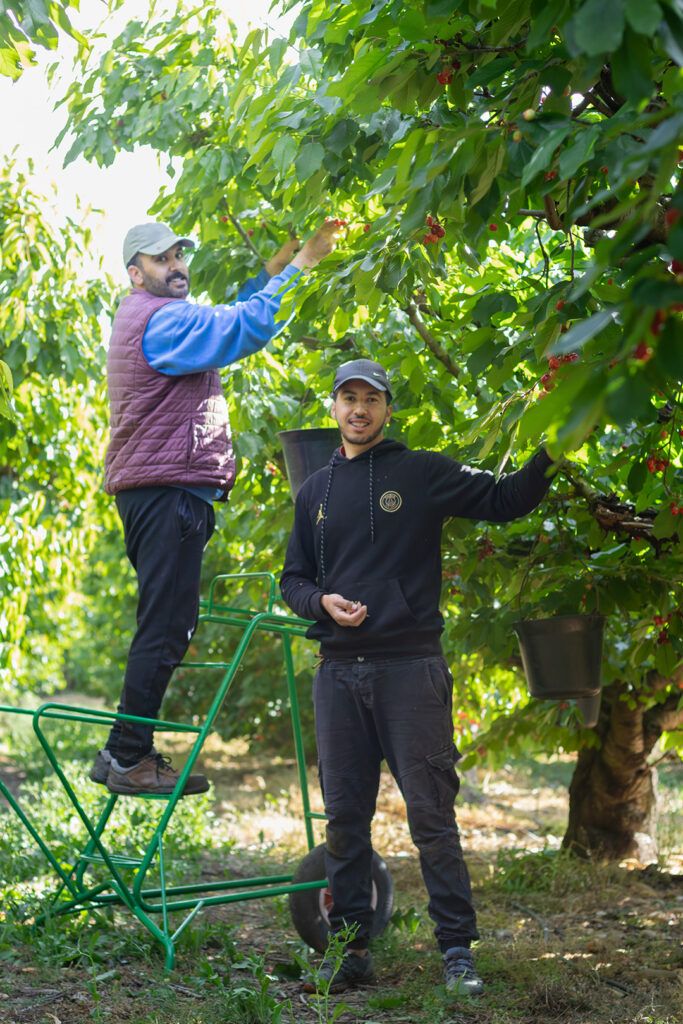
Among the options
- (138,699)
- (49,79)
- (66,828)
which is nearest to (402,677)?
(138,699)

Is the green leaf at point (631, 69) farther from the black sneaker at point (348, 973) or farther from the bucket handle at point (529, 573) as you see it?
the black sneaker at point (348, 973)

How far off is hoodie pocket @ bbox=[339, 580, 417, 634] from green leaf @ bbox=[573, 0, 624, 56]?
208 centimetres

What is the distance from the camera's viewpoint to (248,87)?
3.33m

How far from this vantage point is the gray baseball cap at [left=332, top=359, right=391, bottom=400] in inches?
135

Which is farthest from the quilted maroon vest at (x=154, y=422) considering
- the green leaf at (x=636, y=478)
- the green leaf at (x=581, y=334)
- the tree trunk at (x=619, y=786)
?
the tree trunk at (x=619, y=786)

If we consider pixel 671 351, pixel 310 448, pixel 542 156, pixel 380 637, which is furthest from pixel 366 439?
pixel 671 351

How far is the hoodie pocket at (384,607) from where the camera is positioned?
3260 mm

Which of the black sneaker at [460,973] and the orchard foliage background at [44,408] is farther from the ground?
the orchard foliage background at [44,408]

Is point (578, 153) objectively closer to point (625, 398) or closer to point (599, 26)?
point (599, 26)

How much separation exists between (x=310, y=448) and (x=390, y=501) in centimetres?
61

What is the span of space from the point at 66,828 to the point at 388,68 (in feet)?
18.5

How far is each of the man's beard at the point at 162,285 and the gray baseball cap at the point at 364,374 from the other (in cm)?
65

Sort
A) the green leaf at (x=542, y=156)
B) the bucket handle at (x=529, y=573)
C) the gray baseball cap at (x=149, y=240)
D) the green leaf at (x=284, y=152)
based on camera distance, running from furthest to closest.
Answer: the bucket handle at (x=529, y=573) < the gray baseball cap at (x=149, y=240) < the green leaf at (x=284, y=152) < the green leaf at (x=542, y=156)

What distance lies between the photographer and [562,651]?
396cm
